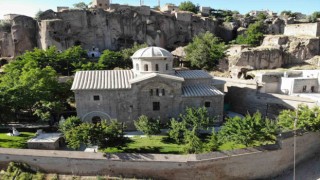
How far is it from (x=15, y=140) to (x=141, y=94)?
36.0 feet

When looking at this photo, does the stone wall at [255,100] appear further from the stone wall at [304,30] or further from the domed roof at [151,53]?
the stone wall at [304,30]

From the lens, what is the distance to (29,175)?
16812mm

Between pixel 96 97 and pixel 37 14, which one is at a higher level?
pixel 37 14

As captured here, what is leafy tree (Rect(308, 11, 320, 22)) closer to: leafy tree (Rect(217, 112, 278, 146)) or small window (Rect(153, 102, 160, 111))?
leafy tree (Rect(217, 112, 278, 146))

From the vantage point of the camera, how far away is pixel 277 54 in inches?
1586

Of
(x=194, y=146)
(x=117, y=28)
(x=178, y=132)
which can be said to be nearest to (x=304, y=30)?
(x=117, y=28)

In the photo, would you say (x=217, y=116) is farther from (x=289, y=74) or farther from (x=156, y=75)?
(x=289, y=74)

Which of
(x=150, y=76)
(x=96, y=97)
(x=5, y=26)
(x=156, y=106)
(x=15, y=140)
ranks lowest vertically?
(x=15, y=140)

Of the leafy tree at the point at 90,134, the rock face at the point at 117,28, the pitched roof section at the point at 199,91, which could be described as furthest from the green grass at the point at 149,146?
the rock face at the point at 117,28

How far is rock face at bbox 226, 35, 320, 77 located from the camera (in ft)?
128

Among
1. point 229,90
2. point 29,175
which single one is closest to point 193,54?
point 229,90

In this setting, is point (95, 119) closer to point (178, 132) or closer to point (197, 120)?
point (178, 132)

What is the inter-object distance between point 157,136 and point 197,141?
15.8 ft

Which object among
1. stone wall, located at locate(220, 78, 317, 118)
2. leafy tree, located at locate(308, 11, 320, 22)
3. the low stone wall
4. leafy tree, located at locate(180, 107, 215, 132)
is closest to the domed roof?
leafy tree, located at locate(180, 107, 215, 132)
